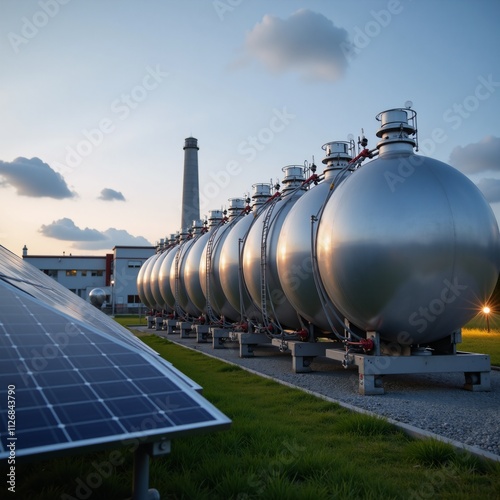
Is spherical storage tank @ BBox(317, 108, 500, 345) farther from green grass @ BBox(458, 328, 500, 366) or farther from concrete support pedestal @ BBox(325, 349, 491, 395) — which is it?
green grass @ BBox(458, 328, 500, 366)

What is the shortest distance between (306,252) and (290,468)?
6.32 meters

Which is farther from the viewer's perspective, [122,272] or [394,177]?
[122,272]

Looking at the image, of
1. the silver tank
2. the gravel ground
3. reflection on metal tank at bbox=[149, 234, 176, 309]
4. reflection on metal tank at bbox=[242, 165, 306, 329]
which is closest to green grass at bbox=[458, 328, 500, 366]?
the gravel ground

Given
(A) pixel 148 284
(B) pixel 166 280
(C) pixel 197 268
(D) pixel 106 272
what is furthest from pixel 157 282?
(D) pixel 106 272

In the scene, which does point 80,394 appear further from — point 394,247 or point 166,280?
point 166,280

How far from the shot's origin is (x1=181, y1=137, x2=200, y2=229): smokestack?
4223 cm

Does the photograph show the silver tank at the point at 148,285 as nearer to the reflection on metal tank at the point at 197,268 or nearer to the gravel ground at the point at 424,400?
the reflection on metal tank at the point at 197,268

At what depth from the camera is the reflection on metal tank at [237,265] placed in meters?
14.4

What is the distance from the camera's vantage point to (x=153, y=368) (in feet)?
13.7

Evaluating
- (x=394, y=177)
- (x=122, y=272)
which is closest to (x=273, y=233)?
(x=394, y=177)

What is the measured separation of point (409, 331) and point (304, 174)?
6687 millimetres

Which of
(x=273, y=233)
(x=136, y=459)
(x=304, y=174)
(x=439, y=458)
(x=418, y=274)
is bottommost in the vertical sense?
(x=439, y=458)

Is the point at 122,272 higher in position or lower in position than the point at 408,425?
higher

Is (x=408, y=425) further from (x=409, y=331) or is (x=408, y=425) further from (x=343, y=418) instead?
(x=409, y=331)
